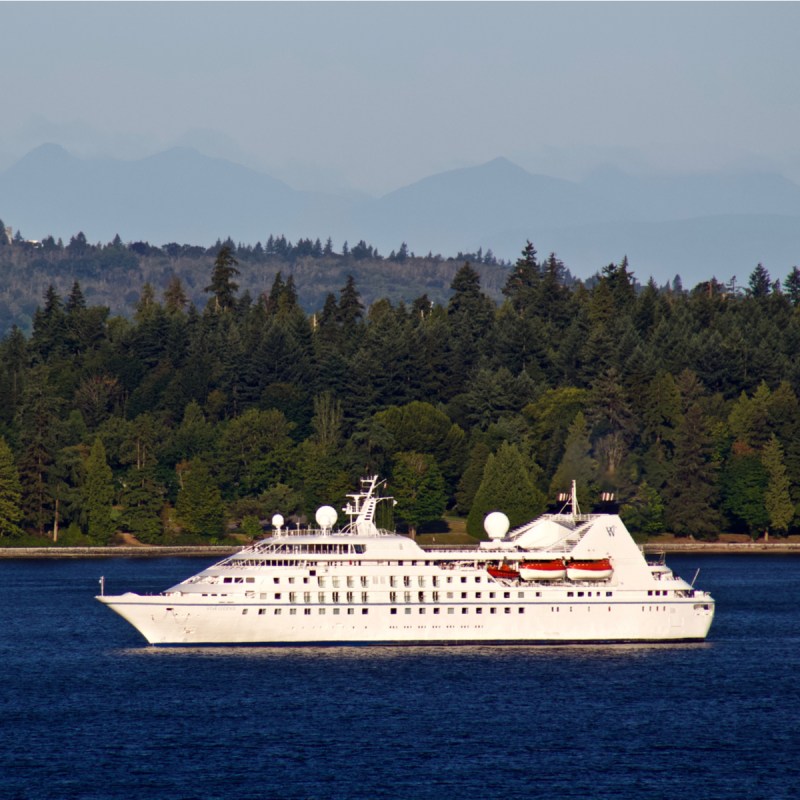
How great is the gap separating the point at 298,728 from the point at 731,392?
385 feet

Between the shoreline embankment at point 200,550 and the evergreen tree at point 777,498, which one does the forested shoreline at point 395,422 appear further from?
the shoreline embankment at point 200,550

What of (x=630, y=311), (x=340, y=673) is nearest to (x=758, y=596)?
(x=340, y=673)

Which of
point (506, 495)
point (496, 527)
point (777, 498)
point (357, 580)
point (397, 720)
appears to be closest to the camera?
point (397, 720)

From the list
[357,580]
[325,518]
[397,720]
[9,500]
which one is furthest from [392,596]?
[9,500]

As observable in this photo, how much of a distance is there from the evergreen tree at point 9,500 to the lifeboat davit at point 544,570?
7075 cm

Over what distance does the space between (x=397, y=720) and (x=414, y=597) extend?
15.7 meters

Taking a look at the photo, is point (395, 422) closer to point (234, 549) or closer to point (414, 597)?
point (234, 549)

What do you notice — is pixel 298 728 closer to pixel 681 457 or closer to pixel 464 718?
pixel 464 718

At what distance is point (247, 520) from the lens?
14075 cm

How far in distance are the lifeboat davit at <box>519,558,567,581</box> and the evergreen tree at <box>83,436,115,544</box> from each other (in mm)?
68139

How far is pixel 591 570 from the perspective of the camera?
250 feet

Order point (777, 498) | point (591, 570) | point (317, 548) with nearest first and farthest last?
1. point (317, 548)
2. point (591, 570)
3. point (777, 498)

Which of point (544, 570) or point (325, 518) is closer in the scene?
point (544, 570)

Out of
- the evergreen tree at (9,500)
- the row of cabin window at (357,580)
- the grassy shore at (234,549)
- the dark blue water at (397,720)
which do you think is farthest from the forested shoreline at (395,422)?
the dark blue water at (397,720)
